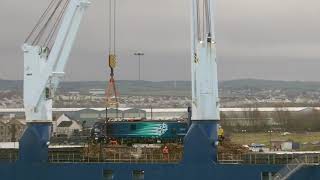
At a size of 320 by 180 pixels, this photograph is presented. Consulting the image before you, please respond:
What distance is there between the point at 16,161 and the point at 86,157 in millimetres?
3402

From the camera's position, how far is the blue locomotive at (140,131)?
32562 millimetres

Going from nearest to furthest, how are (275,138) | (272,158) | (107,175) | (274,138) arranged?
(272,158) < (107,175) < (274,138) < (275,138)

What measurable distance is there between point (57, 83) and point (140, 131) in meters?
5.03

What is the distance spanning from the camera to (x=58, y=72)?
3127 centimetres

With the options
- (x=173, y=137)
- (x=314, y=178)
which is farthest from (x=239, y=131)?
(x=314, y=178)

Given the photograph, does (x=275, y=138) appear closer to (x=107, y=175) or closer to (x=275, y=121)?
(x=275, y=121)

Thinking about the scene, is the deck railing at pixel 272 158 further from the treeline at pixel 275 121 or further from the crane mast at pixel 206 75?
the treeline at pixel 275 121

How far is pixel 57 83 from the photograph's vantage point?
31453 millimetres

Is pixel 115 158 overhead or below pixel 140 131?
below

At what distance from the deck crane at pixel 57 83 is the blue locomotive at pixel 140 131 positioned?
3269 millimetres

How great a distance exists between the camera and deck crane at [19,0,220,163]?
28.4 meters

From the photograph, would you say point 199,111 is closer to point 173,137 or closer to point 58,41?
point 173,137

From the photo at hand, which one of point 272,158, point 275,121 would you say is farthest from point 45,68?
point 275,121

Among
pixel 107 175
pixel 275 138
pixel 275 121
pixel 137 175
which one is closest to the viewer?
pixel 137 175
